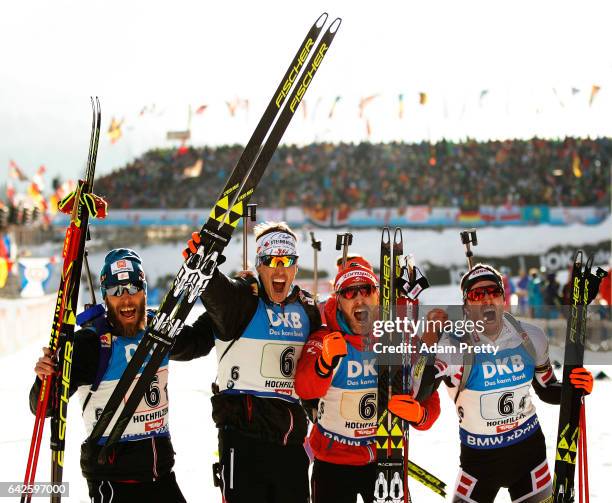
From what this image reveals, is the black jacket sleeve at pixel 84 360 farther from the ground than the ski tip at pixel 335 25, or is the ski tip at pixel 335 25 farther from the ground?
the ski tip at pixel 335 25

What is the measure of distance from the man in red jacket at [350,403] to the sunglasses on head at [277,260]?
26 centimetres

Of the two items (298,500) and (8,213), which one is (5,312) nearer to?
(298,500)

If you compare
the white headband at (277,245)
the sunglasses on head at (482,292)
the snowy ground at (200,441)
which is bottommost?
the snowy ground at (200,441)

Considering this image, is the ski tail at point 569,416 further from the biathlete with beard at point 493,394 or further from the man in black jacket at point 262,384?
the man in black jacket at point 262,384

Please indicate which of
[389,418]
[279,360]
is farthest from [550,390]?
[279,360]

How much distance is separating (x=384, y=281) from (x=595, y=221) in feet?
77.9

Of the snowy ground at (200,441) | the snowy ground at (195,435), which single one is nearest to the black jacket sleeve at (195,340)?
the snowy ground at (195,435)

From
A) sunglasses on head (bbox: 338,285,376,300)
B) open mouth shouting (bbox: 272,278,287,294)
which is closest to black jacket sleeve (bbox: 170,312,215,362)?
open mouth shouting (bbox: 272,278,287,294)

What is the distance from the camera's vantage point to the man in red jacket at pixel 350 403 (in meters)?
3.70

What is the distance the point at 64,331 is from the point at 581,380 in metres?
2.12

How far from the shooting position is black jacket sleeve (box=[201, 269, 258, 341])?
3389mm

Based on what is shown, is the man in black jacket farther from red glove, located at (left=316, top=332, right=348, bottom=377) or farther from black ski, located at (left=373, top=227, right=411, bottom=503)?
black ski, located at (left=373, top=227, right=411, bottom=503)

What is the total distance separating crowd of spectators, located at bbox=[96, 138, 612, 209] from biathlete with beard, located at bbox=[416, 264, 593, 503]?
962 inches

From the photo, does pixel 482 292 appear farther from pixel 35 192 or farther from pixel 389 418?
pixel 35 192
